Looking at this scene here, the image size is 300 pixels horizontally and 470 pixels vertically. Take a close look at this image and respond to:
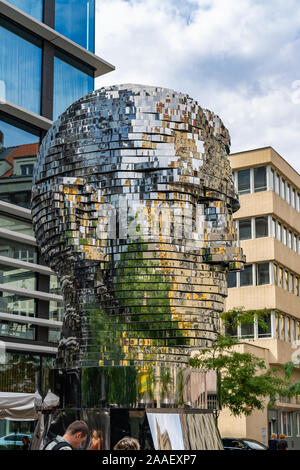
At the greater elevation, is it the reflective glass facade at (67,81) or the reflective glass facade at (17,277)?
the reflective glass facade at (67,81)

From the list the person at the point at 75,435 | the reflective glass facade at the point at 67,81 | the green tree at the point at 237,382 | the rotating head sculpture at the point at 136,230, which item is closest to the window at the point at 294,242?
the green tree at the point at 237,382

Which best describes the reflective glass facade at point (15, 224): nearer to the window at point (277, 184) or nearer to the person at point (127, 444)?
the person at point (127, 444)

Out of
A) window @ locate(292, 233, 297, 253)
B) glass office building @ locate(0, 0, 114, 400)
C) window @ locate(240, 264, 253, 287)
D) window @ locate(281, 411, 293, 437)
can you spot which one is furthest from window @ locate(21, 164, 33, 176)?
window @ locate(281, 411, 293, 437)

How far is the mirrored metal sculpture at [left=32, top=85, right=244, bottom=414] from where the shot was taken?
5.70 m

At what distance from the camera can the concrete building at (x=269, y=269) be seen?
127 ft

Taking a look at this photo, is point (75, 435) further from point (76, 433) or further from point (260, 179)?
point (260, 179)

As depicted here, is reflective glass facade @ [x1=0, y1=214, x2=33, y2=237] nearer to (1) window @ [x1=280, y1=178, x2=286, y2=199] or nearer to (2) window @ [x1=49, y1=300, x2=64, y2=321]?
(2) window @ [x1=49, y1=300, x2=64, y2=321]

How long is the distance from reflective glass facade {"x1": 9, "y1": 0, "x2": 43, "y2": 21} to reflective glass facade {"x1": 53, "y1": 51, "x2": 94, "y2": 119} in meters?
1.35

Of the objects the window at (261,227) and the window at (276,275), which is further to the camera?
the window at (261,227)

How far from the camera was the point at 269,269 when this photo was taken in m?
39.4

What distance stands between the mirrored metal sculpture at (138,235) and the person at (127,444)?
475 millimetres
